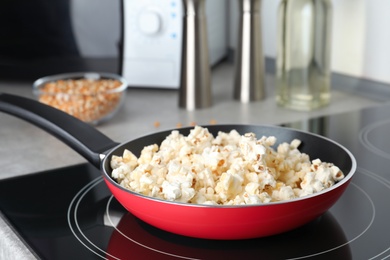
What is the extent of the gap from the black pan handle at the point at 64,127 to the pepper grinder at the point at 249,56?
607mm

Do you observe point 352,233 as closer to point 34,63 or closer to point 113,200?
point 113,200

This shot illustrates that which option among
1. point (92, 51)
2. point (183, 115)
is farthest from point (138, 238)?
point (92, 51)

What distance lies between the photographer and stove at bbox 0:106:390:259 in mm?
741

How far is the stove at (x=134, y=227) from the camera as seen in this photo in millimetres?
741

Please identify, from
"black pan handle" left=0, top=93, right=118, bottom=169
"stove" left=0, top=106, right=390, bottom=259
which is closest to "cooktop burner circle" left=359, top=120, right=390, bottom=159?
"stove" left=0, top=106, right=390, bottom=259

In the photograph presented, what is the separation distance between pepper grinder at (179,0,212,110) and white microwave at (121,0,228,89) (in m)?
0.12

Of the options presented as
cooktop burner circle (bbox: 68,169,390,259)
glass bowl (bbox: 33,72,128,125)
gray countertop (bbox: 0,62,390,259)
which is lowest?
gray countertop (bbox: 0,62,390,259)

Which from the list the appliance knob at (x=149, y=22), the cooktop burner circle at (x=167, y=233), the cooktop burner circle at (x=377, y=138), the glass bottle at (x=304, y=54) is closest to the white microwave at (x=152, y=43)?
the appliance knob at (x=149, y=22)

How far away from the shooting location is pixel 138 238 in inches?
30.8

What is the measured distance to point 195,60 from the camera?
142 centimetres

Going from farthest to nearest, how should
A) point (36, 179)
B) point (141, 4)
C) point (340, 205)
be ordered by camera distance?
point (141, 4)
point (36, 179)
point (340, 205)

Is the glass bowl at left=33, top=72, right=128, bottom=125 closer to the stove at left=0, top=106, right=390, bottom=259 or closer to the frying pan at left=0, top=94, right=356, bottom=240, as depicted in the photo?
the stove at left=0, top=106, right=390, bottom=259

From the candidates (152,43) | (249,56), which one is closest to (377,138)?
(249,56)

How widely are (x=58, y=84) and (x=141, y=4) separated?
280 millimetres
